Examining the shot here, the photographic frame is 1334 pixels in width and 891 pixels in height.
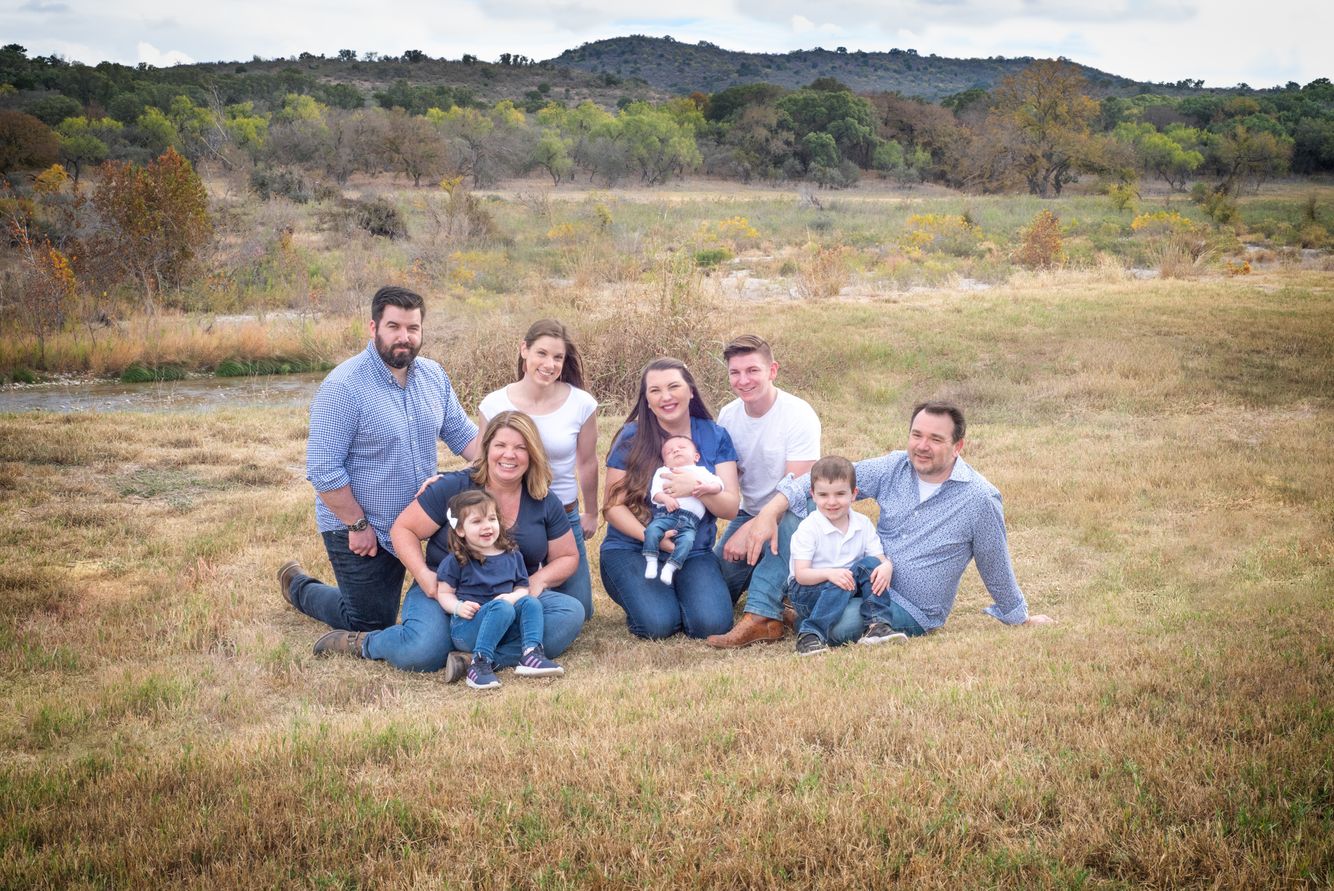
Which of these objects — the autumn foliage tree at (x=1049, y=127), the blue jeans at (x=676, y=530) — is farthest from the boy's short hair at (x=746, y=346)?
the autumn foliage tree at (x=1049, y=127)

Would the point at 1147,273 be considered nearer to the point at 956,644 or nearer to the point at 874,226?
the point at 874,226

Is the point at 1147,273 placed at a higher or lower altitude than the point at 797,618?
higher

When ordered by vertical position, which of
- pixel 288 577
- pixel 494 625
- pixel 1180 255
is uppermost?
pixel 1180 255

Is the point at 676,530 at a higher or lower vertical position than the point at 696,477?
lower

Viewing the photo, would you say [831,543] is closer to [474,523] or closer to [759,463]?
[759,463]

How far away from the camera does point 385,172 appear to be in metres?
42.5

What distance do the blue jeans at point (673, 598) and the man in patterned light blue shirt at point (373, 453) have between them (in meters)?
1.12

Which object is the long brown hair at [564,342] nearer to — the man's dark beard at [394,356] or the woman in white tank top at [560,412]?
the woman in white tank top at [560,412]

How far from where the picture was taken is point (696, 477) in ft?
20.1

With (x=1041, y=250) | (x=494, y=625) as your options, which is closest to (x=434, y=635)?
(x=494, y=625)

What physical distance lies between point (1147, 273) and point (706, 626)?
20.2 meters

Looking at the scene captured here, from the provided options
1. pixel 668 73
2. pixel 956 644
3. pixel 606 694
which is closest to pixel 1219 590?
pixel 956 644

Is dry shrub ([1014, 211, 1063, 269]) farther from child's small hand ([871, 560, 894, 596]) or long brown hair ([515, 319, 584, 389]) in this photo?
child's small hand ([871, 560, 894, 596])

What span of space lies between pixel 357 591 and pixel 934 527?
10.5 feet
